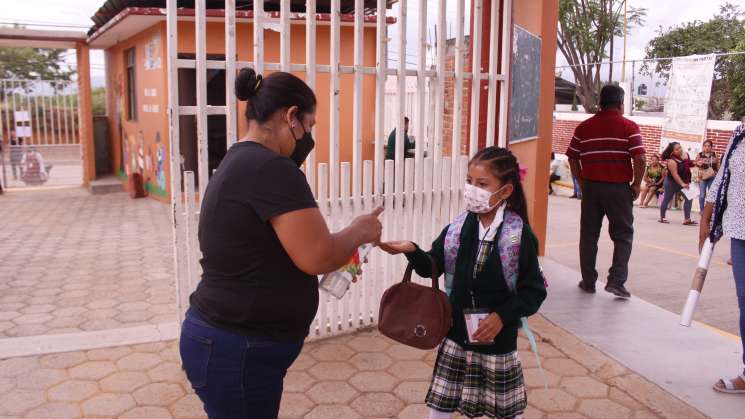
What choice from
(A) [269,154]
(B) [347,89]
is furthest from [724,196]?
(B) [347,89]

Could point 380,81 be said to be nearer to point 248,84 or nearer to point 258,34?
point 258,34

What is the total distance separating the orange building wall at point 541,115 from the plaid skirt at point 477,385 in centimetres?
353

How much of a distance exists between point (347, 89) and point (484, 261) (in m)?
7.78

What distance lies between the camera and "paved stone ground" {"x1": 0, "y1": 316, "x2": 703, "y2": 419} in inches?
137

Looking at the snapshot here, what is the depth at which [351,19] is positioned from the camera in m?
9.95

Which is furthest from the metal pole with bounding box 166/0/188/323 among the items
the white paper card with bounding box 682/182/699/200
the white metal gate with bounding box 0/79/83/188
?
the white metal gate with bounding box 0/79/83/188

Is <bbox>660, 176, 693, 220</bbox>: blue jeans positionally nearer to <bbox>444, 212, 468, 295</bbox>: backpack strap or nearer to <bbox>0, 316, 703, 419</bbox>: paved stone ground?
<bbox>0, 316, 703, 419</bbox>: paved stone ground

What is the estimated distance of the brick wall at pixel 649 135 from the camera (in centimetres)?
1338

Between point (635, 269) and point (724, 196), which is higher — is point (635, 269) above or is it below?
below

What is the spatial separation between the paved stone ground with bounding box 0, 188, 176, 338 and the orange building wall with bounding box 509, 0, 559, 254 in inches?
144

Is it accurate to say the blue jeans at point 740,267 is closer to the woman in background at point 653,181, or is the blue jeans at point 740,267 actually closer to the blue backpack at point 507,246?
the blue backpack at point 507,246

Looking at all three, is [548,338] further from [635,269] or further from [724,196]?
[635,269]

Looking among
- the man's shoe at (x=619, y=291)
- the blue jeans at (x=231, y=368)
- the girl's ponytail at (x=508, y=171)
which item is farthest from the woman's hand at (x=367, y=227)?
the man's shoe at (x=619, y=291)

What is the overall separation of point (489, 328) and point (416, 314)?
291mm
